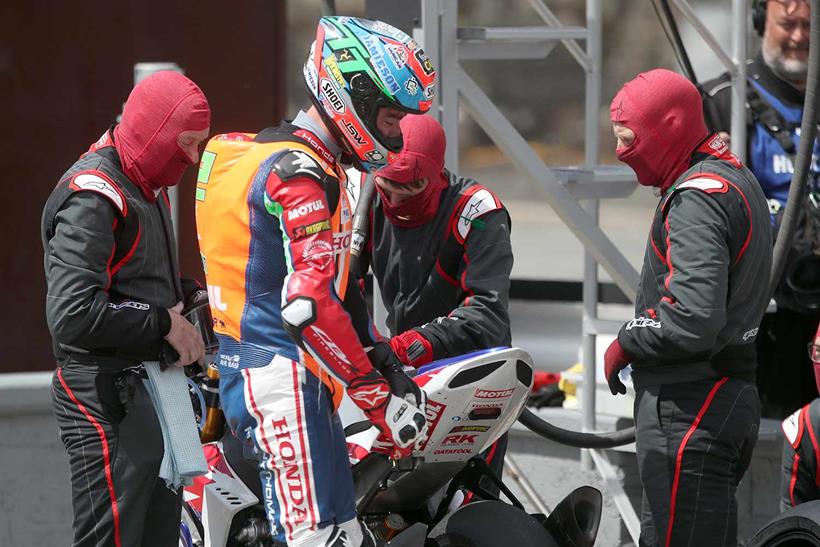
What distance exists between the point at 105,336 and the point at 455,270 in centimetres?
125

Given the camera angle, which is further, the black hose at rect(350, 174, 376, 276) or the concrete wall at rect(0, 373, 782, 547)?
the concrete wall at rect(0, 373, 782, 547)

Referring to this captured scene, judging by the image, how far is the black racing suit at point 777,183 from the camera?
5.61 meters

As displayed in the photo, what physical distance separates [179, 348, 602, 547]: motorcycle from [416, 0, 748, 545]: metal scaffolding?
1.45 m

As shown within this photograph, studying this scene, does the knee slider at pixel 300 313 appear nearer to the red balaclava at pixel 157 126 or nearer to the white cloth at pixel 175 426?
the white cloth at pixel 175 426

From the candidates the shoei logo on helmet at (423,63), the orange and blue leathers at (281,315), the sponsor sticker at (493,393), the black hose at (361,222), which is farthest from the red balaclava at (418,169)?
the sponsor sticker at (493,393)

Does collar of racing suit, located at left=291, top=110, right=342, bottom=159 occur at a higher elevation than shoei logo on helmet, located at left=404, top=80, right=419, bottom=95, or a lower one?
lower

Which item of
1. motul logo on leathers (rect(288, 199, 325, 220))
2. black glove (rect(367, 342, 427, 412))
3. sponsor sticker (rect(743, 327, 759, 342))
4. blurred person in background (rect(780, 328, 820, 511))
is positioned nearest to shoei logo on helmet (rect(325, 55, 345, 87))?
motul logo on leathers (rect(288, 199, 325, 220))

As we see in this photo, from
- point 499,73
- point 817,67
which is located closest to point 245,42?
point 817,67

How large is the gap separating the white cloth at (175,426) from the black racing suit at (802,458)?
179 centimetres

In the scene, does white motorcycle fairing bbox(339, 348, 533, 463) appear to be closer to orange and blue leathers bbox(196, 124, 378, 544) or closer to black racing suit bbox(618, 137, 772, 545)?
orange and blue leathers bbox(196, 124, 378, 544)

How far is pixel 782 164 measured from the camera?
18.4 feet

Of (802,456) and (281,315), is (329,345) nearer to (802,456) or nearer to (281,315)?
(281,315)

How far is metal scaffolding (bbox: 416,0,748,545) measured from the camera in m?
5.16

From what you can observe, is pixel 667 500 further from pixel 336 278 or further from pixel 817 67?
pixel 817 67
